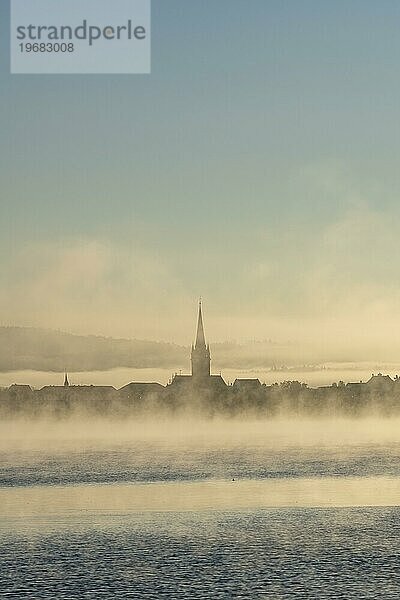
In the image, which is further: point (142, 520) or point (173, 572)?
point (142, 520)

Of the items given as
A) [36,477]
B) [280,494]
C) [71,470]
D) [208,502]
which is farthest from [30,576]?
[71,470]

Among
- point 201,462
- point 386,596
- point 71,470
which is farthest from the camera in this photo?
point 201,462

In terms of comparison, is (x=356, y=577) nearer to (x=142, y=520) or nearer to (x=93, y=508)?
(x=142, y=520)

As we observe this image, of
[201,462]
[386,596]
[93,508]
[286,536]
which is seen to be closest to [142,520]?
[93,508]

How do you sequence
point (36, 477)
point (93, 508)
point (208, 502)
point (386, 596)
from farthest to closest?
1. point (36, 477)
2. point (208, 502)
3. point (93, 508)
4. point (386, 596)

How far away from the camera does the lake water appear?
188 feet

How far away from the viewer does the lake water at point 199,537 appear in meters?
57.3

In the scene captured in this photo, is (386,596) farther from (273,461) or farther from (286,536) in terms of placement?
(273,461)

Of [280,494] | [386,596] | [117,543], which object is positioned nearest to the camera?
[386,596]

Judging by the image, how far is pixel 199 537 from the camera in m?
75.8

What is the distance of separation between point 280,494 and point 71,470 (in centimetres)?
5270

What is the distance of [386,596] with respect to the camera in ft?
178

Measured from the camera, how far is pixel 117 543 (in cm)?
7231

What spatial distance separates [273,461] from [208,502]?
273 ft
